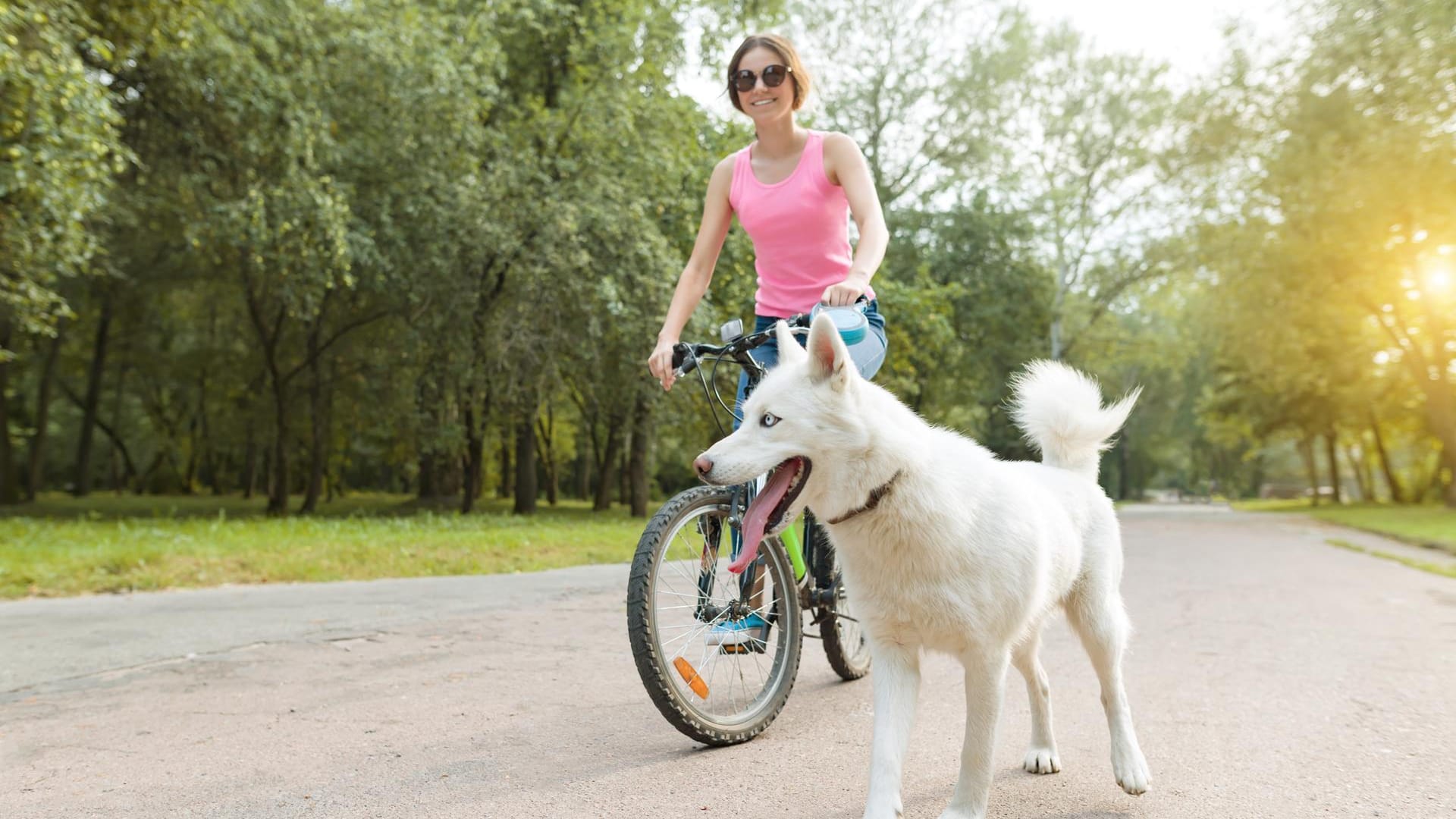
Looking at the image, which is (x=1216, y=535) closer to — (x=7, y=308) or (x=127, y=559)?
(x=127, y=559)

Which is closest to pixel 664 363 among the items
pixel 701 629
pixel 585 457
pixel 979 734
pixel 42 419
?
pixel 701 629

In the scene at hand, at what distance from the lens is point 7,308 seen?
18.6 meters

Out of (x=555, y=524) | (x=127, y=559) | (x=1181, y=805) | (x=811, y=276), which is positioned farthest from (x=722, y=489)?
(x=555, y=524)

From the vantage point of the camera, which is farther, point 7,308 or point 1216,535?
point 1216,535

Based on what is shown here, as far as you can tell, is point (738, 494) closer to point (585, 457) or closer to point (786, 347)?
point (786, 347)

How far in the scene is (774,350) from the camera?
14.1 ft

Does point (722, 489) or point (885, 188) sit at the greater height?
point (885, 188)

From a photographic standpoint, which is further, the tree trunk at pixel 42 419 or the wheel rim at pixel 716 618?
the tree trunk at pixel 42 419

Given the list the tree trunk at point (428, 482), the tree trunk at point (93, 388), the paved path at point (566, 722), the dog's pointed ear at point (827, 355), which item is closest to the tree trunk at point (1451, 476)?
the paved path at point (566, 722)

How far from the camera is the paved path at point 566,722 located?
3.22 metres

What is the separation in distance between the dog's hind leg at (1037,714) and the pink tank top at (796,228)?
5.43 ft

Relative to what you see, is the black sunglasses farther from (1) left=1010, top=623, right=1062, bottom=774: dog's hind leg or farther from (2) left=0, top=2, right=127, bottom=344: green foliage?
(2) left=0, top=2, right=127, bottom=344: green foliage

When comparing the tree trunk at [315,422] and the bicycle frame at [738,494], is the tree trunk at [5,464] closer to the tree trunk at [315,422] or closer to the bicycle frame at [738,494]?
the tree trunk at [315,422]

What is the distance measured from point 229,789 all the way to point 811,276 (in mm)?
2887
